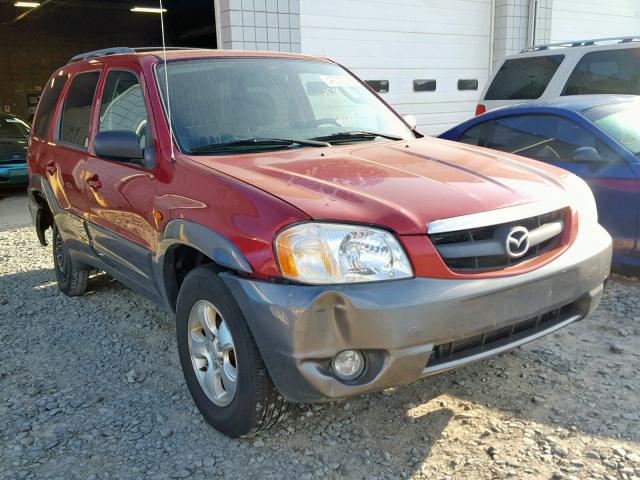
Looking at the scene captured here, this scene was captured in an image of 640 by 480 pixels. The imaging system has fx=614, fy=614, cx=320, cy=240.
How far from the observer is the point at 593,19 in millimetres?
14094

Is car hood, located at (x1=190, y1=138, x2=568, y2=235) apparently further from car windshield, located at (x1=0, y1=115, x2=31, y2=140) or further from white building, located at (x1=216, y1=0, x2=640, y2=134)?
car windshield, located at (x1=0, y1=115, x2=31, y2=140)

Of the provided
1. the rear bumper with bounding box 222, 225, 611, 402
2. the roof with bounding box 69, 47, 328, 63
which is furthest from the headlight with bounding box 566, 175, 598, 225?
the roof with bounding box 69, 47, 328, 63

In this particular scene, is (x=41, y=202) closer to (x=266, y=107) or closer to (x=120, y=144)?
(x=120, y=144)

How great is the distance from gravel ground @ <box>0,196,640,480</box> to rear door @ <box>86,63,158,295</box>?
0.64 meters

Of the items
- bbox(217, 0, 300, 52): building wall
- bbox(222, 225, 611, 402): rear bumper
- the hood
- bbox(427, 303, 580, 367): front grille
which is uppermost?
bbox(217, 0, 300, 52): building wall

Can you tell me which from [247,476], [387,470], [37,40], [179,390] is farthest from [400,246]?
[37,40]

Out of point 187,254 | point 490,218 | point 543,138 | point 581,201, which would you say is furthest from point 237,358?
point 543,138

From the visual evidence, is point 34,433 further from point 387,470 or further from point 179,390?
point 387,470

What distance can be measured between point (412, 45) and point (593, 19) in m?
6.01

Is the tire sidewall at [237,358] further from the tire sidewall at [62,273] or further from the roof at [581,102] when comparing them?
the roof at [581,102]

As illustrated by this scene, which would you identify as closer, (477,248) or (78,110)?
(477,248)

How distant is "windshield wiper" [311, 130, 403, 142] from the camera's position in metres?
3.43

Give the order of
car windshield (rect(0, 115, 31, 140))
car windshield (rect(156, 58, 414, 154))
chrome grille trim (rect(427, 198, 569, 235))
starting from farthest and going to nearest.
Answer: car windshield (rect(0, 115, 31, 140)) → car windshield (rect(156, 58, 414, 154)) → chrome grille trim (rect(427, 198, 569, 235))

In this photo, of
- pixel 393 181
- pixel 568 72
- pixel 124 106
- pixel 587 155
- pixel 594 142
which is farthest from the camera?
pixel 568 72
